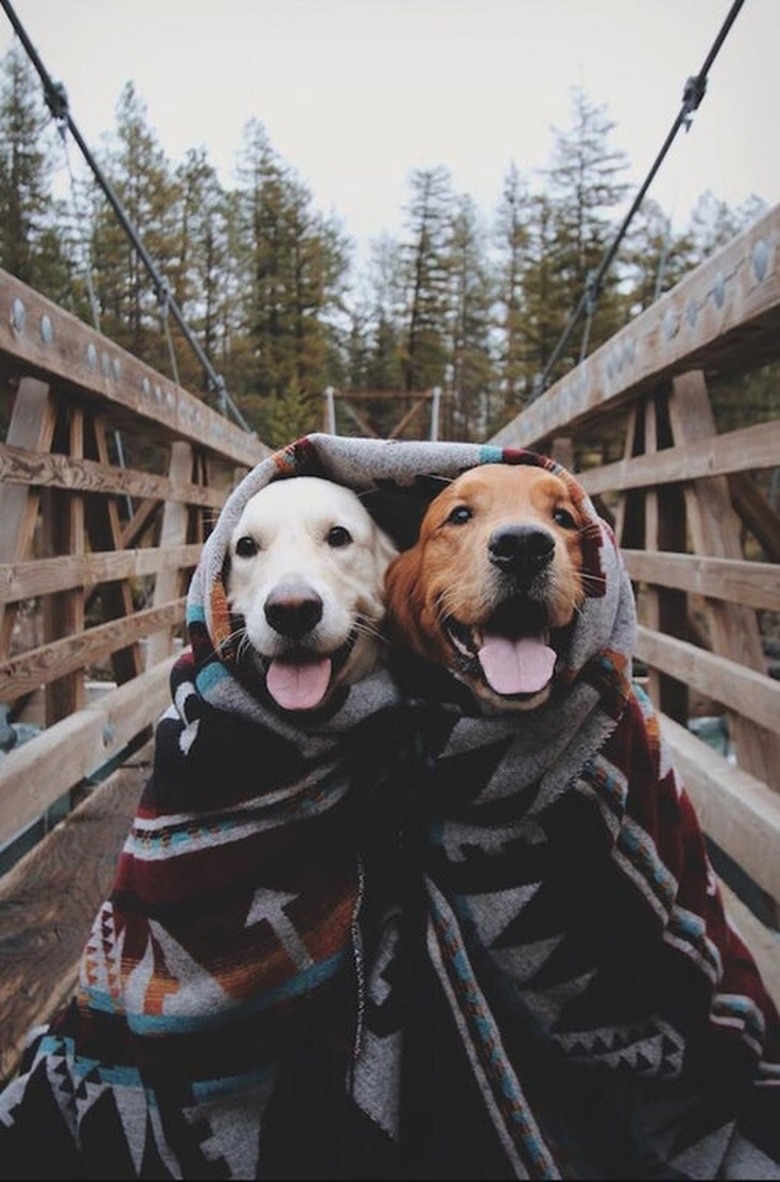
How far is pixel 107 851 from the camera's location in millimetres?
2381

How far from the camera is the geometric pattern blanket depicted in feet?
3.48

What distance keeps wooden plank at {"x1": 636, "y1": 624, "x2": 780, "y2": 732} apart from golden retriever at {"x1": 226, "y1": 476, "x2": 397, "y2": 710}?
104 centimetres

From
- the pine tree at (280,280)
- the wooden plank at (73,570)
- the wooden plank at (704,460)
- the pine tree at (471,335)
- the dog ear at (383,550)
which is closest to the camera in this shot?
the dog ear at (383,550)

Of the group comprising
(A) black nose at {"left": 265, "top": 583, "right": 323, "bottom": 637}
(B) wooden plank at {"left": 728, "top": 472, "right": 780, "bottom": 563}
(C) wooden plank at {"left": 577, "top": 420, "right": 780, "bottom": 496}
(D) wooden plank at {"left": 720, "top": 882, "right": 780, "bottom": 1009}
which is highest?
(C) wooden plank at {"left": 577, "top": 420, "right": 780, "bottom": 496}

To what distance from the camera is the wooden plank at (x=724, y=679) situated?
184cm

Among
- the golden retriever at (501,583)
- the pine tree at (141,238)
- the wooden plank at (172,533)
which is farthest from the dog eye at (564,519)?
the pine tree at (141,238)

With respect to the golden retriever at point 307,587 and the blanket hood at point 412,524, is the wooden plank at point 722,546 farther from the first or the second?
the golden retriever at point 307,587

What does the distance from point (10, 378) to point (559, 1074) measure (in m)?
2.24

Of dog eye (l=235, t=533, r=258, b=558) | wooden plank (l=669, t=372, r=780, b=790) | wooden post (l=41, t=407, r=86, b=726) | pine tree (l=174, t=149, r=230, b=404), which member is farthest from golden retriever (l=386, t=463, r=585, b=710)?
pine tree (l=174, t=149, r=230, b=404)

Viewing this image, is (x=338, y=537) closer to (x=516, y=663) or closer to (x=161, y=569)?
(x=516, y=663)

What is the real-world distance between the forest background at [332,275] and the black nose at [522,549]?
12919 mm

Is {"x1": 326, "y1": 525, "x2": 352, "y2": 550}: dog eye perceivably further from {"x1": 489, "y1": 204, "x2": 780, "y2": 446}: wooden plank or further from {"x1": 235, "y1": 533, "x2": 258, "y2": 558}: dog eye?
{"x1": 489, "y1": 204, "x2": 780, "y2": 446}: wooden plank

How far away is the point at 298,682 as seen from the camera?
1.24 meters

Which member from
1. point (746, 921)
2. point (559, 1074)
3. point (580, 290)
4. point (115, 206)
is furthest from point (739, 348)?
point (580, 290)
